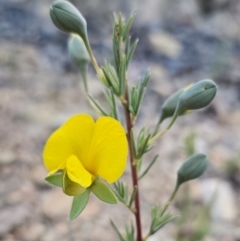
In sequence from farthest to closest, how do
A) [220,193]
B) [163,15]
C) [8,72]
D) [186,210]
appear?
[163,15] < [8,72] < [220,193] < [186,210]

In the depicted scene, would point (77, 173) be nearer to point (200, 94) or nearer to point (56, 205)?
point (200, 94)

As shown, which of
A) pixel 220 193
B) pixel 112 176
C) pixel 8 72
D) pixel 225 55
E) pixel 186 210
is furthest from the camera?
pixel 225 55

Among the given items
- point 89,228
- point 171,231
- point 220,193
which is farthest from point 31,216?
point 220,193

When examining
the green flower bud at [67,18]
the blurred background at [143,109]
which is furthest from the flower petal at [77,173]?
the blurred background at [143,109]

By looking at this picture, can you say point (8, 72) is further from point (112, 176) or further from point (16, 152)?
point (112, 176)

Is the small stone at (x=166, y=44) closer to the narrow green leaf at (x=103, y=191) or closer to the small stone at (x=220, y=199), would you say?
the small stone at (x=220, y=199)

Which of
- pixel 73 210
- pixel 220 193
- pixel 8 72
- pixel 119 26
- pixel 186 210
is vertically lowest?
pixel 220 193

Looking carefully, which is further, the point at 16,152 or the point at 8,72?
the point at 8,72

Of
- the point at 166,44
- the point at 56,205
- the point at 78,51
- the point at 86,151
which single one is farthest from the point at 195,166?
the point at 166,44
